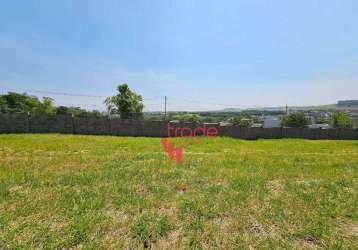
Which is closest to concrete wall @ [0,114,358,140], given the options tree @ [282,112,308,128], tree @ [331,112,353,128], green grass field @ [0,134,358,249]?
green grass field @ [0,134,358,249]

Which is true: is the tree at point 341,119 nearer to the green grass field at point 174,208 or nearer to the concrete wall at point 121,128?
the concrete wall at point 121,128

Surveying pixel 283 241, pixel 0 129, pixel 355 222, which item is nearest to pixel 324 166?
pixel 355 222

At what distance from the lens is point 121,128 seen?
41.5 feet

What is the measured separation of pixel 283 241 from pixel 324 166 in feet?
13.8

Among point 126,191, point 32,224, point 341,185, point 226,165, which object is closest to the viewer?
point 32,224

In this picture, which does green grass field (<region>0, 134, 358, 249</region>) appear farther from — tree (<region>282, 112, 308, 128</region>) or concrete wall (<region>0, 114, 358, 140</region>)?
tree (<region>282, 112, 308, 128</region>)

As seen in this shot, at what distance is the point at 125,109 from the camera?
1612 cm

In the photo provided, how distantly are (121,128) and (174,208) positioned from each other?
10797 mm

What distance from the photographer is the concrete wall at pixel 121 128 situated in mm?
11273

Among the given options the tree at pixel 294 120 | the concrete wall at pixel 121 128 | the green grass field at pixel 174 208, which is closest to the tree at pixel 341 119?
the tree at pixel 294 120

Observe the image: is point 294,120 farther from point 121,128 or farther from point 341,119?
point 121,128

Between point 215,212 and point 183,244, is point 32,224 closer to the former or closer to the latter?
point 183,244

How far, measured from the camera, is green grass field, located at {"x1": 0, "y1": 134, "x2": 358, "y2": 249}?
1.89m

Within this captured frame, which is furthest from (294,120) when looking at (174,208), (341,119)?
(174,208)
